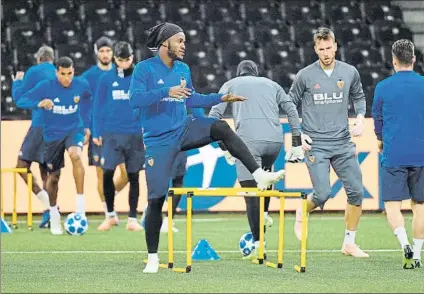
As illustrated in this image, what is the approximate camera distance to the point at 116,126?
1470cm

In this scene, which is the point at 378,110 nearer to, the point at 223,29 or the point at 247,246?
the point at 247,246

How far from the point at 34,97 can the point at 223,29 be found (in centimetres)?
793

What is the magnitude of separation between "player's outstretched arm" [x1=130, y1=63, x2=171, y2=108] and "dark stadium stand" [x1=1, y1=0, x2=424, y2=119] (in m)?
10.7

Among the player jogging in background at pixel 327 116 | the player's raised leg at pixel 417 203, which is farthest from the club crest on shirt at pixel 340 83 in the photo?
the player's raised leg at pixel 417 203

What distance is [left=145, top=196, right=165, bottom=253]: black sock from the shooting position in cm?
966

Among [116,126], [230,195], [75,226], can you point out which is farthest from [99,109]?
[230,195]

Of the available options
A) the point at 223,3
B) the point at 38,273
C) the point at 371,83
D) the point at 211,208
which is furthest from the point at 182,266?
the point at 223,3

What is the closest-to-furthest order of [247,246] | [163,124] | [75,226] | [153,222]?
[163,124] < [153,222] < [247,246] < [75,226]

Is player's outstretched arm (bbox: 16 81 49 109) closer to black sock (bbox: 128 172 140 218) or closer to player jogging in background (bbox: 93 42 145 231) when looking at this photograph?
player jogging in background (bbox: 93 42 145 231)

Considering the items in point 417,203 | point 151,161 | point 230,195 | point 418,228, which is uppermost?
point 151,161

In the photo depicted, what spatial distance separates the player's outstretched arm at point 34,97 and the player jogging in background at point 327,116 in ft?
15.1

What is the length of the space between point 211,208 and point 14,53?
5961 millimetres

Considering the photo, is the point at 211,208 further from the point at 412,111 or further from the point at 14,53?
the point at 412,111

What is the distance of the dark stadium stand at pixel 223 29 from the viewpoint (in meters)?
21.0
